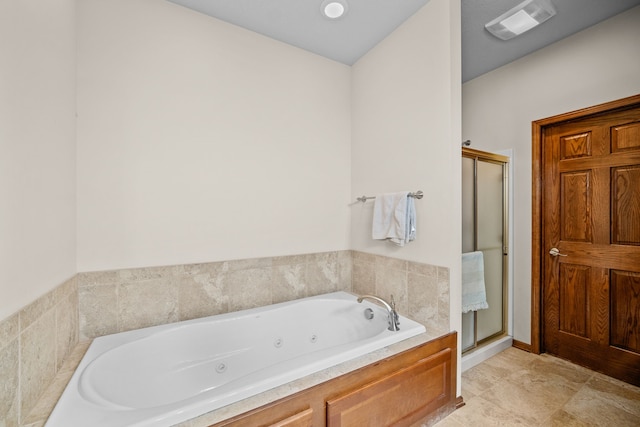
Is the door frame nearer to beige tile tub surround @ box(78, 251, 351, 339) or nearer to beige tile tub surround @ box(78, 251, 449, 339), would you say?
beige tile tub surround @ box(78, 251, 449, 339)

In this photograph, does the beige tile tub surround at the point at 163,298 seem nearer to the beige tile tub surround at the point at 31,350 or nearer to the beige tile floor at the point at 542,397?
the beige tile tub surround at the point at 31,350

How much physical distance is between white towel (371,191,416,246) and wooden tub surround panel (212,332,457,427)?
2.19 feet

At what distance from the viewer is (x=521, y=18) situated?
196cm

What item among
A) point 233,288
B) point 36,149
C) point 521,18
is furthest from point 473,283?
point 36,149

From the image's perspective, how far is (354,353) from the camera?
1.38 meters

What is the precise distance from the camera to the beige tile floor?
64.4 inches

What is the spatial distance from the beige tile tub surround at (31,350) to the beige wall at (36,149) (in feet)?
0.17

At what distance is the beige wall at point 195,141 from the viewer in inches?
64.0

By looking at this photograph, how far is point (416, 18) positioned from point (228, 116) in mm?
1468

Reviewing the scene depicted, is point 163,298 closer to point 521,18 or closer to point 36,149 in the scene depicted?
point 36,149

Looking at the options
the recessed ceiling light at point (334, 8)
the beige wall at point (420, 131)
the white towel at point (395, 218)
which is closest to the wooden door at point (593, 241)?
the beige wall at point (420, 131)

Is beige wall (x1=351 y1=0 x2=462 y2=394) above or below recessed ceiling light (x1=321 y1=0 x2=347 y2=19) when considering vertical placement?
below

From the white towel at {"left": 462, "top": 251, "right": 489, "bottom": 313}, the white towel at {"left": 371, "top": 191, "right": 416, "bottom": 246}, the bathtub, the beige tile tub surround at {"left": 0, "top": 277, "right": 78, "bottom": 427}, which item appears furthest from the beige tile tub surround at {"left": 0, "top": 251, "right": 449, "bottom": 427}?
the white towel at {"left": 462, "top": 251, "right": 489, "bottom": 313}

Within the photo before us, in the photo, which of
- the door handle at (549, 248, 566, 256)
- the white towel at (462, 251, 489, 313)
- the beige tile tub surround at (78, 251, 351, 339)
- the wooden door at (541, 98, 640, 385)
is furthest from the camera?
the door handle at (549, 248, 566, 256)
